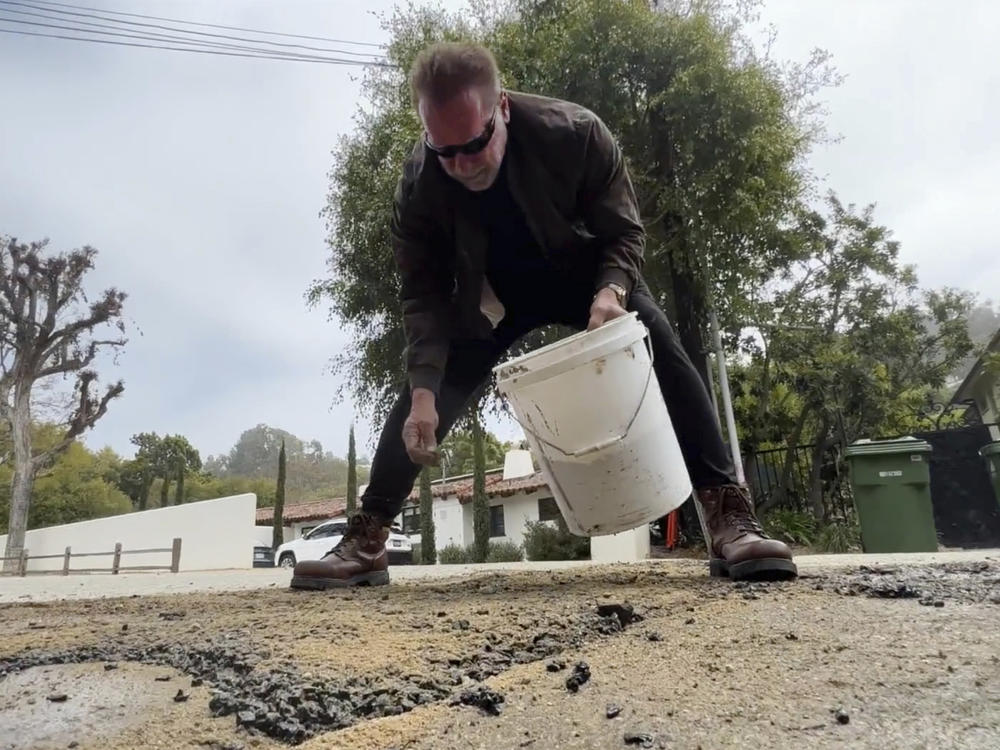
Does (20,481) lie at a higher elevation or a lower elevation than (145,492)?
lower

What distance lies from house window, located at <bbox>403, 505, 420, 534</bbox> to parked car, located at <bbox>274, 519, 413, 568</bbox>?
375 centimetres

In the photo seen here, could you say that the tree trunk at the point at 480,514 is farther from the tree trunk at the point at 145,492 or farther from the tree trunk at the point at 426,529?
the tree trunk at the point at 145,492

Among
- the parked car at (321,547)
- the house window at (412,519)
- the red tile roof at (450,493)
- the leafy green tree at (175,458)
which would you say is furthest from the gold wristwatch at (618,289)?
the leafy green tree at (175,458)

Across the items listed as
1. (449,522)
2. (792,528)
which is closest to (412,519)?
(449,522)

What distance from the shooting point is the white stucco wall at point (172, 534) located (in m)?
19.2

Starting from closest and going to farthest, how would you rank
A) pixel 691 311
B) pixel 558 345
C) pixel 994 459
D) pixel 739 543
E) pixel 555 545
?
pixel 558 345 < pixel 739 543 < pixel 994 459 < pixel 691 311 < pixel 555 545

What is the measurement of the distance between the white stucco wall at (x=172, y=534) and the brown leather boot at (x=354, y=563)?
1851 cm

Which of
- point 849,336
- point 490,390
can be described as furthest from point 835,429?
point 490,390

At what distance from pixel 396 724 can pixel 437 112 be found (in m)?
1.37

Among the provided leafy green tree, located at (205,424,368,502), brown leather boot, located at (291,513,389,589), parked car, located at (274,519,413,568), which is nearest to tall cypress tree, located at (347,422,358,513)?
parked car, located at (274,519,413,568)

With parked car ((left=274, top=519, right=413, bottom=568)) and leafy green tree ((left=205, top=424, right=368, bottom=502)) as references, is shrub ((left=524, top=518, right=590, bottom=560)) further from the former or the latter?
leafy green tree ((left=205, top=424, right=368, bottom=502))

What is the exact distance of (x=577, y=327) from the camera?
235 centimetres

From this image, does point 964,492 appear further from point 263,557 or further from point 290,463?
point 290,463

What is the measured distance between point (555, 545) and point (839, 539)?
5803 millimetres
